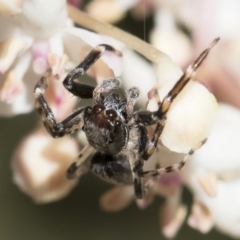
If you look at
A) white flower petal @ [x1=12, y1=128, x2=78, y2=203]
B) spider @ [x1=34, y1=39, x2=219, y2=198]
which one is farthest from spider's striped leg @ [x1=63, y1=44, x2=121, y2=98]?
white flower petal @ [x1=12, y1=128, x2=78, y2=203]

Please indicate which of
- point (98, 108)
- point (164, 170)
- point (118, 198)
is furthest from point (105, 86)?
point (118, 198)

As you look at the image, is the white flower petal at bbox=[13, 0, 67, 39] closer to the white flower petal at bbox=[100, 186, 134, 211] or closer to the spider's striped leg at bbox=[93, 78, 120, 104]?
the spider's striped leg at bbox=[93, 78, 120, 104]

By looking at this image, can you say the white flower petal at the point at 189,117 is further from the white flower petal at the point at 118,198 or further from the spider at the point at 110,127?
the white flower petal at the point at 118,198

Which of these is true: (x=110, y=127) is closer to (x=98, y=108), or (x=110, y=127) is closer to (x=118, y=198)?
(x=98, y=108)

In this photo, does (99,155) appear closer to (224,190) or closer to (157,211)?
(224,190)

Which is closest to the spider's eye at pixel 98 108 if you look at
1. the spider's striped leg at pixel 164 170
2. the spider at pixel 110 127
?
the spider at pixel 110 127

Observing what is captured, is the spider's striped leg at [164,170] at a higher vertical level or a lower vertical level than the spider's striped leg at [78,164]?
higher
